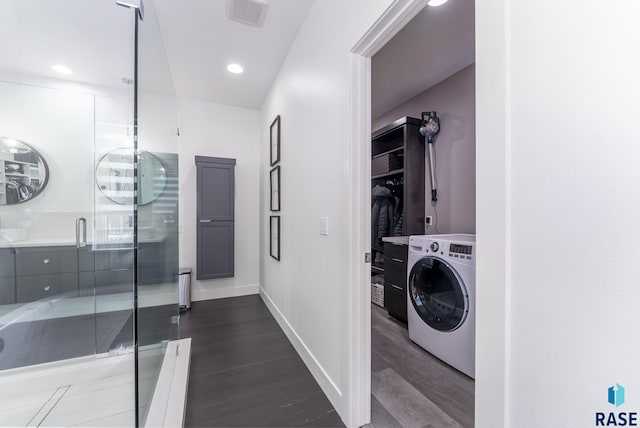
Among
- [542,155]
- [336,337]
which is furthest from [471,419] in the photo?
[542,155]

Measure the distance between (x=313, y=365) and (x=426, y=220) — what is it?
2014mm

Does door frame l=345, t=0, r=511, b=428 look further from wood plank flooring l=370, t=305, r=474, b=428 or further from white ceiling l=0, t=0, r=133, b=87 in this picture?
white ceiling l=0, t=0, r=133, b=87

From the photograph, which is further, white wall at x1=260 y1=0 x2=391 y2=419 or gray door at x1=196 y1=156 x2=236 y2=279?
gray door at x1=196 y1=156 x2=236 y2=279

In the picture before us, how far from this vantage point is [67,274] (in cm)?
242

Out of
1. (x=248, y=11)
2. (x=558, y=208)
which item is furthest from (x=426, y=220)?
(x=248, y=11)

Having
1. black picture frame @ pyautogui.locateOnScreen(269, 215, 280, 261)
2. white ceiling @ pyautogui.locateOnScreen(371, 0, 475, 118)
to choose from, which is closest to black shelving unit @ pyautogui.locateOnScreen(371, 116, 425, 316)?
white ceiling @ pyautogui.locateOnScreen(371, 0, 475, 118)

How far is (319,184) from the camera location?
5.89ft

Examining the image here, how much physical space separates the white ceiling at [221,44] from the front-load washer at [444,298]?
6.98ft

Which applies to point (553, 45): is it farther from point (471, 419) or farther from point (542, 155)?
point (471, 419)

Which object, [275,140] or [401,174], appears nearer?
[275,140]

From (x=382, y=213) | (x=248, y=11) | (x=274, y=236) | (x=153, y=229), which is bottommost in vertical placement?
(x=274, y=236)

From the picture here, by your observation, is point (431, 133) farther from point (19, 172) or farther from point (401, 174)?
point (19, 172)

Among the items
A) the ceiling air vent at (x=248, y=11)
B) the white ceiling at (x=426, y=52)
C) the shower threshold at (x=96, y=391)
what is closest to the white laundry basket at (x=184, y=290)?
the shower threshold at (x=96, y=391)

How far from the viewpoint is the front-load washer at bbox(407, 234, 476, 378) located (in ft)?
5.82
